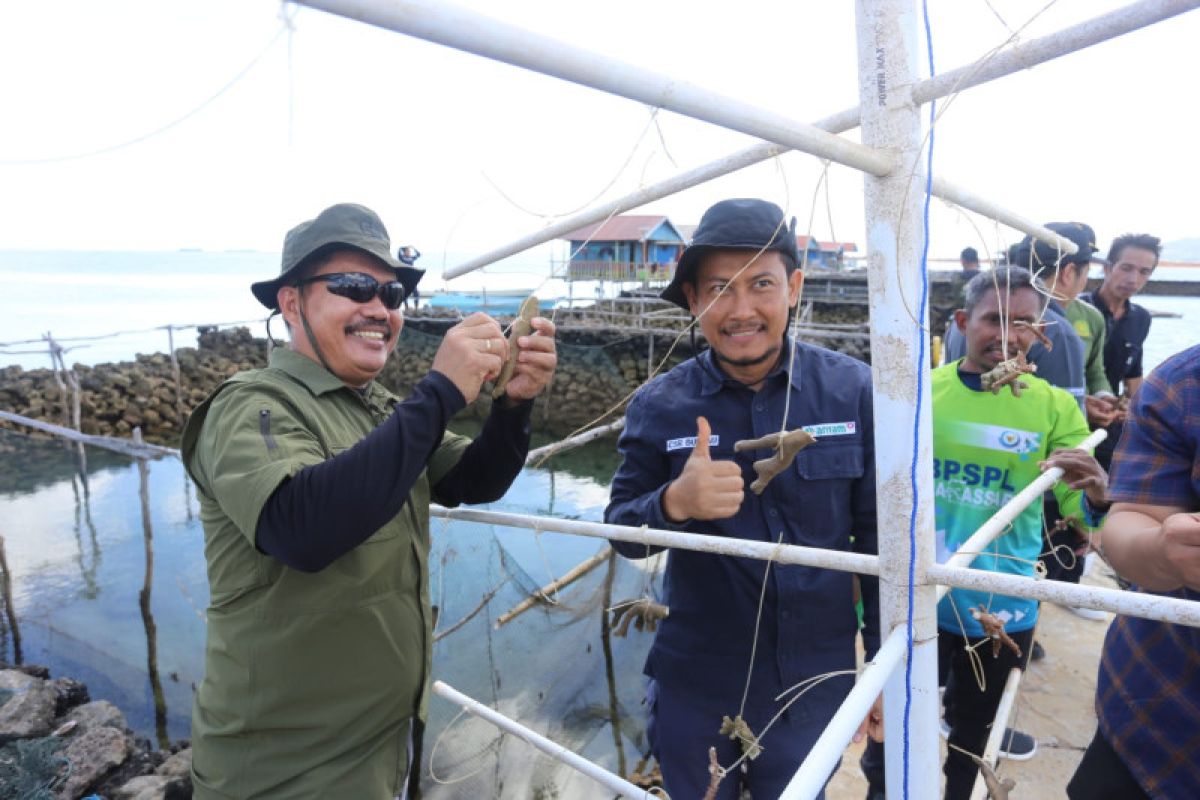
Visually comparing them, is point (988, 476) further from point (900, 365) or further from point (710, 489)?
point (900, 365)

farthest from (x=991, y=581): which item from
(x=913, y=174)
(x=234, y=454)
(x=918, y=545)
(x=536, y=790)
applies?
(x=536, y=790)

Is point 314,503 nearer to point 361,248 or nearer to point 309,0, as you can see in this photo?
point 361,248

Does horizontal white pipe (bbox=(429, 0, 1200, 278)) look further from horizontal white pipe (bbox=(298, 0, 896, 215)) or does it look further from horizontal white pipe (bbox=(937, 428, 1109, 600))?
horizontal white pipe (bbox=(937, 428, 1109, 600))

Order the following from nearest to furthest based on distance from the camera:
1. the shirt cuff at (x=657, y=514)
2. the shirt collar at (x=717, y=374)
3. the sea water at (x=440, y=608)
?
the shirt cuff at (x=657, y=514), the shirt collar at (x=717, y=374), the sea water at (x=440, y=608)

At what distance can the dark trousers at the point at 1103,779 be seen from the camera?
1.77 metres

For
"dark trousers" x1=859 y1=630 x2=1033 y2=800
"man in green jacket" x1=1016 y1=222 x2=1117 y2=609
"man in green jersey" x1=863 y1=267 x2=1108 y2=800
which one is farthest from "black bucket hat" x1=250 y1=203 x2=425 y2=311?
"man in green jacket" x1=1016 y1=222 x2=1117 y2=609

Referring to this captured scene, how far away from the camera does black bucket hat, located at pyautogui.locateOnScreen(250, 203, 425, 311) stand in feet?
6.50

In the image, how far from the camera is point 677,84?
0.99 meters

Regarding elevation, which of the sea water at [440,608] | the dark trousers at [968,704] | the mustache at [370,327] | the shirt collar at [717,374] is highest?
the mustache at [370,327]

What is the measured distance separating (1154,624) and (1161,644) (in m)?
0.05

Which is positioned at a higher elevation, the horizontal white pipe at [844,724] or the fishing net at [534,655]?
the horizontal white pipe at [844,724]

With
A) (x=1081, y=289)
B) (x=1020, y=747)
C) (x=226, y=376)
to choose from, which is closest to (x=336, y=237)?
(x=1020, y=747)

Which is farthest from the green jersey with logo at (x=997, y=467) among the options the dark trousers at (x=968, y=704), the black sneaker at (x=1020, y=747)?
the black sneaker at (x=1020, y=747)

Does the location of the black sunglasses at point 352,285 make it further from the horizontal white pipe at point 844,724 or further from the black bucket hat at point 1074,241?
the black bucket hat at point 1074,241
